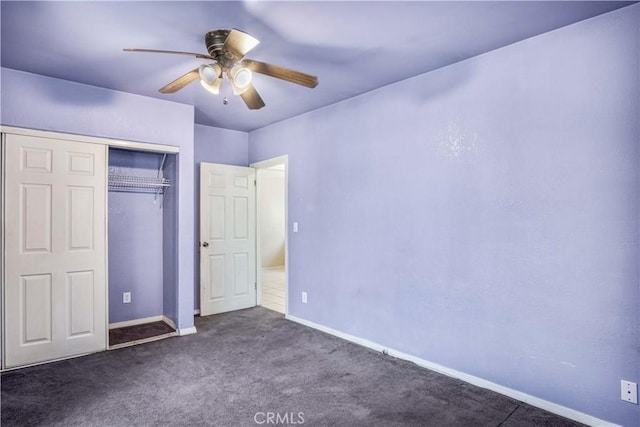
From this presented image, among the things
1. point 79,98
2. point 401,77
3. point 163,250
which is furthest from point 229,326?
point 401,77

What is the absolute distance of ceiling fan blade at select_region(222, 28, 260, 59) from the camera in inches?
75.8

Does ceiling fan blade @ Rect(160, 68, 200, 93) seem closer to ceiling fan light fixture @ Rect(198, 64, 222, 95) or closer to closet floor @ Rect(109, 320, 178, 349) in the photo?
ceiling fan light fixture @ Rect(198, 64, 222, 95)

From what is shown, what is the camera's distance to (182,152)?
396 cm

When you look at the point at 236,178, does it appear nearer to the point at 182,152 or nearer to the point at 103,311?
the point at 182,152

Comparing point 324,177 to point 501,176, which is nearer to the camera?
point 501,176

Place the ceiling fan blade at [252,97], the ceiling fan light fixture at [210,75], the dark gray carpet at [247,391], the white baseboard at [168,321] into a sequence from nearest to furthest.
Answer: the ceiling fan light fixture at [210,75] < the dark gray carpet at [247,391] < the ceiling fan blade at [252,97] < the white baseboard at [168,321]

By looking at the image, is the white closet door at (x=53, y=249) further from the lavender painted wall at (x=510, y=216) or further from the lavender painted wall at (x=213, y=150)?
the lavender painted wall at (x=510, y=216)

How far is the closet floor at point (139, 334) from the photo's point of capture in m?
3.64

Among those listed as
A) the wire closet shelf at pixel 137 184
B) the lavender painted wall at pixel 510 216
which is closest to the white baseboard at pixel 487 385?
the lavender painted wall at pixel 510 216

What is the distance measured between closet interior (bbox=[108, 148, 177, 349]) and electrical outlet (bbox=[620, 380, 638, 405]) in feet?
12.6

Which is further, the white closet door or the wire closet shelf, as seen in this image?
the wire closet shelf

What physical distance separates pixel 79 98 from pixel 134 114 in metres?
0.47

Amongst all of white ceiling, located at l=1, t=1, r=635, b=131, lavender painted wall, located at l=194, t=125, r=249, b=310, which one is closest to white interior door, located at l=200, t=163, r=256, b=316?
lavender painted wall, located at l=194, t=125, r=249, b=310

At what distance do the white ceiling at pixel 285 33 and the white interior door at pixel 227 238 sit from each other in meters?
1.73
